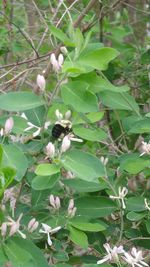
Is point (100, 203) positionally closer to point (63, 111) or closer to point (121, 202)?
point (121, 202)

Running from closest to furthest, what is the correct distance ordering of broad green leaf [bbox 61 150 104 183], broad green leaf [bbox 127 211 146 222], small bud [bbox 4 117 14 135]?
broad green leaf [bbox 61 150 104 183] → small bud [bbox 4 117 14 135] → broad green leaf [bbox 127 211 146 222]

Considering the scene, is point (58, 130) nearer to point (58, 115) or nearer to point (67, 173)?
point (58, 115)

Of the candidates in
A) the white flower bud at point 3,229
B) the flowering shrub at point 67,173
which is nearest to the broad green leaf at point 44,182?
the flowering shrub at point 67,173

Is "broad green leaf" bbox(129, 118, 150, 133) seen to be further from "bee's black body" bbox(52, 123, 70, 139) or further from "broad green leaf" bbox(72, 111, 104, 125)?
"bee's black body" bbox(52, 123, 70, 139)

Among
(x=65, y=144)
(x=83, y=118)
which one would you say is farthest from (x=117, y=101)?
(x=65, y=144)

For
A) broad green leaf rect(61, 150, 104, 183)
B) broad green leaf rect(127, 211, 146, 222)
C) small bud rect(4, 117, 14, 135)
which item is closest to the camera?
broad green leaf rect(61, 150, 104, 183)

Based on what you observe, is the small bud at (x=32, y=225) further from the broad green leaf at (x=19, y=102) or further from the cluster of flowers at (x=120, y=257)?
the broad green leaf at (x=19, y=102)

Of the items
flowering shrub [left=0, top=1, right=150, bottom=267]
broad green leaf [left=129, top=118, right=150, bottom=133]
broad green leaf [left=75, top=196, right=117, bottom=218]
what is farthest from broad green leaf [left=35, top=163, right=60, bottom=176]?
broad green leaf [left=129, top=118, right=150, bottom=133]
